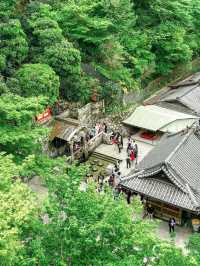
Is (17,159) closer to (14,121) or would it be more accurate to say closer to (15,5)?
(14,121)

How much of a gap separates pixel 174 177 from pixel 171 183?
0.46m

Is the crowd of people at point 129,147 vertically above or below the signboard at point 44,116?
below

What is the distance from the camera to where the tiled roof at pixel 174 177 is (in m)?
28.6

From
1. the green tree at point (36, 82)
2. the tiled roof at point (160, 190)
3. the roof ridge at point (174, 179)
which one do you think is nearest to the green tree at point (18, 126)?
the green tree at point (36, 82)

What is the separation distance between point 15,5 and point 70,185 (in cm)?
2722

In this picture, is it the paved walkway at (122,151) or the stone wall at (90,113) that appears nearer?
the paved walkway at (122,151)

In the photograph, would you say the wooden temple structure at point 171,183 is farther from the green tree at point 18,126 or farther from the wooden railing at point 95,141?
the wooden railing at point 95,141

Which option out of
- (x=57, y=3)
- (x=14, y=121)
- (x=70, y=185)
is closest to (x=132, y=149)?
(x=14, y=121)

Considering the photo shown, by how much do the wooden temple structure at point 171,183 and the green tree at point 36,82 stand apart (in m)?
8.52

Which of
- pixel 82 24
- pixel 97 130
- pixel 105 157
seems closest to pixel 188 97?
pixel 97 130

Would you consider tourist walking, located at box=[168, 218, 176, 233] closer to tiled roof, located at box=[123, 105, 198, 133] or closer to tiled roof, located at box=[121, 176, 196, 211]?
tiled roof, located at box=[121, 176, 196, 211]

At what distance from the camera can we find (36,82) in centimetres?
3406

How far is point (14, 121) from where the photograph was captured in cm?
2842

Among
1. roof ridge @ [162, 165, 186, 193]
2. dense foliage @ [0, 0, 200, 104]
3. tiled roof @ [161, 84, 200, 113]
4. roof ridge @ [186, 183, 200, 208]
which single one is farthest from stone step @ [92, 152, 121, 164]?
roof ridge @ [186, 183, 200, 208]
